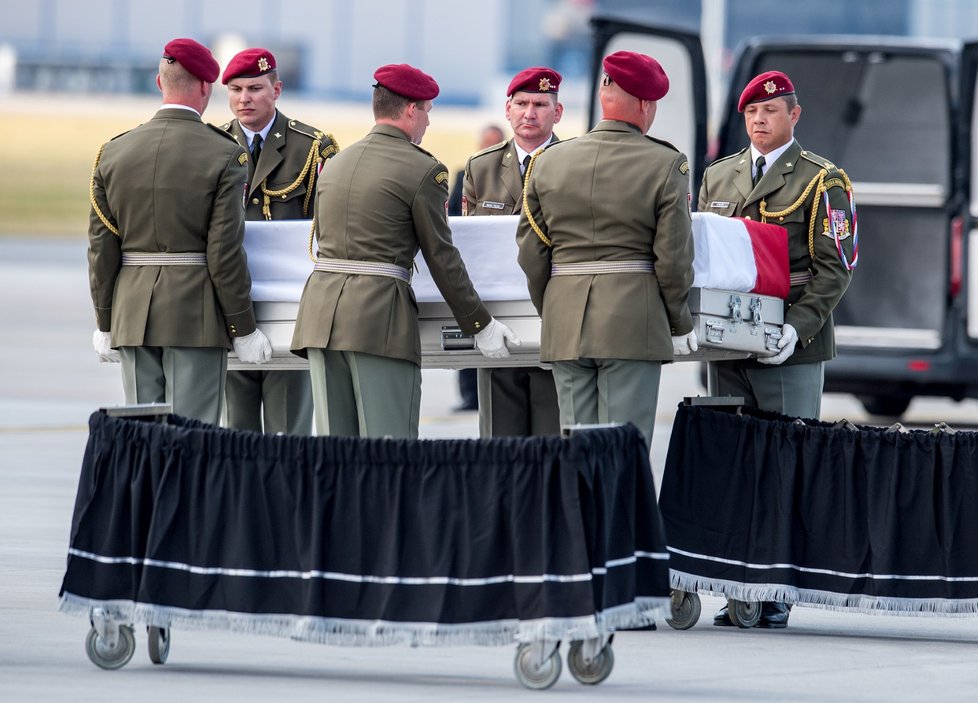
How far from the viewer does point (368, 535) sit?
5.41 metres

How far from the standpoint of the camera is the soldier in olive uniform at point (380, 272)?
6.21 meters

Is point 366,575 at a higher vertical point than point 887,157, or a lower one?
lower

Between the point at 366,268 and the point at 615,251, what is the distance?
0.84 metres

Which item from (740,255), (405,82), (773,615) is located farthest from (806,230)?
(405,82)

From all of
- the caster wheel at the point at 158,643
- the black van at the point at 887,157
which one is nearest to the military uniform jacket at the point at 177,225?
the caster wheel at the point at 158,643

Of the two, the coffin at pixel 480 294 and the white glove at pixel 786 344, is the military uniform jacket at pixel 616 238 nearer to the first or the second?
the coffin at pixel 480 294

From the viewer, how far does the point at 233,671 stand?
5488 mm

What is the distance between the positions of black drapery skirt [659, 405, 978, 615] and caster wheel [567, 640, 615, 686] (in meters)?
1.15

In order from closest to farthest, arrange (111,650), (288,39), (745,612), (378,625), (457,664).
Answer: (378,625) < (111,650) < (457,664) < (745,612) < (288,39)

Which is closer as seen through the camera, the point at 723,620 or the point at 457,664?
the point at 457,664

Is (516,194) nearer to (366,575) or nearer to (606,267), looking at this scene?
(606,267)

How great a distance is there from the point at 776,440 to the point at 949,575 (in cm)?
74

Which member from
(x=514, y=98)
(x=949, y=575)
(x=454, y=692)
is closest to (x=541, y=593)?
(x=454, y=692)

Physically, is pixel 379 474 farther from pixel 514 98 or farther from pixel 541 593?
pixel 514 98
